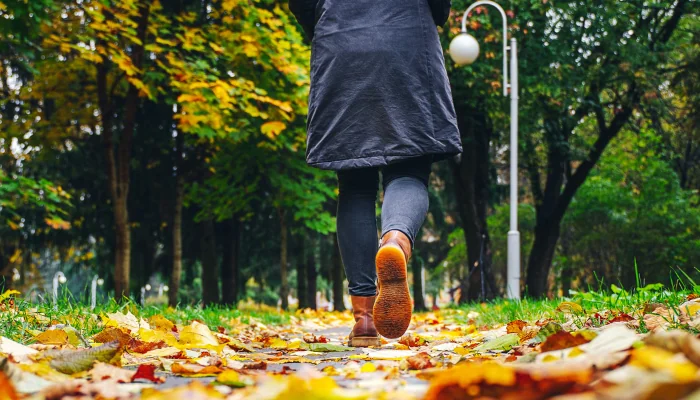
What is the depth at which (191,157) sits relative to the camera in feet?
43.8

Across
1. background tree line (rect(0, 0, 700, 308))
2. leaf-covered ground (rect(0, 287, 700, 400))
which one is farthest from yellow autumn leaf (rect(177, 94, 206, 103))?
leaf-covered ground (rect(0, 287, 700, 400))

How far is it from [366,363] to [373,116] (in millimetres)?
1284

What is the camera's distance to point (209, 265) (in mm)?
14023

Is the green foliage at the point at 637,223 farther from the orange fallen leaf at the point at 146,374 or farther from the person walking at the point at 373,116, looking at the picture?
the orange fallen leaf at the point at 146,374

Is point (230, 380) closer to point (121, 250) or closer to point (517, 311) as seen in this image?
point (517, 311)

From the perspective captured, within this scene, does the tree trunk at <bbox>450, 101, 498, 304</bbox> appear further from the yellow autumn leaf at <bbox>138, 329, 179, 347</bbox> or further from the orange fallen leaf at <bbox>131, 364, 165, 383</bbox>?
the orange fallen leaf at <bbox>131, 364, 165, 383</bbox>

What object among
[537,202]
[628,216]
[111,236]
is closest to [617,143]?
[628,216]

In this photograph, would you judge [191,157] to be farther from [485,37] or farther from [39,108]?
[485,37]

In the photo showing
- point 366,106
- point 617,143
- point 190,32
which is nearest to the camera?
point 366,106

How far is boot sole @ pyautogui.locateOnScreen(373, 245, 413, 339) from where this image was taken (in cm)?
256

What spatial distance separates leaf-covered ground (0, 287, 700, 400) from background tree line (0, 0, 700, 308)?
493 cm

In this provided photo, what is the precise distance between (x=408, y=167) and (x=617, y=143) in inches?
761

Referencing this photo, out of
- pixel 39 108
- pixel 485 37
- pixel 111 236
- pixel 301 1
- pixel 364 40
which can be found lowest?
pixel 111 236

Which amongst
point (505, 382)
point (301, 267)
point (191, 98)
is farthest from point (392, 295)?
point (301, 267)
